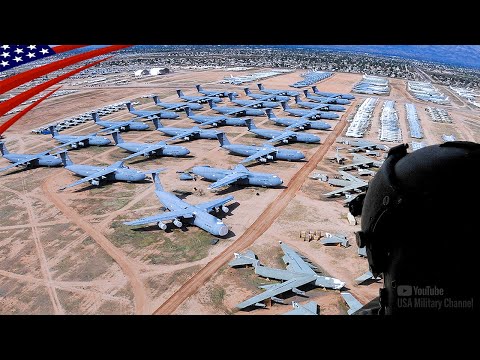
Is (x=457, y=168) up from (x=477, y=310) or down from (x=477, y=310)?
up

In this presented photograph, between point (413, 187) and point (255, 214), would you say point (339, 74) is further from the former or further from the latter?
point (413, 187)

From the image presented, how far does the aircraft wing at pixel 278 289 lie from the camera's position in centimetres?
2777

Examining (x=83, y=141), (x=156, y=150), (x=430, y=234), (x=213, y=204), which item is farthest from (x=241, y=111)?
(x=430, y=234)

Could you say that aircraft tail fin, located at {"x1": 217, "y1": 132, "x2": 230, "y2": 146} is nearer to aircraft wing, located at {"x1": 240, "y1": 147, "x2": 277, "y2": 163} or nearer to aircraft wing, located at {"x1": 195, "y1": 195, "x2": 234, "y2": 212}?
aircraft wing, located at {"x1": 240, "y1": 147, "x2": 277, "y2": 163}

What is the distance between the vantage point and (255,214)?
42281mm

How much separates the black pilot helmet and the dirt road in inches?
1011

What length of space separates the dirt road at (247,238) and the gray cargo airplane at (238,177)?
255cm

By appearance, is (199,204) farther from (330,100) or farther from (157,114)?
(330,100)

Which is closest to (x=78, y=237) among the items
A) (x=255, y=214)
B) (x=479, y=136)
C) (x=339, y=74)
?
(x=255, y=214)

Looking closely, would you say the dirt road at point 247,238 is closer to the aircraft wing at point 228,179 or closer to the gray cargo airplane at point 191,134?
the aircraft wing at point 228,179

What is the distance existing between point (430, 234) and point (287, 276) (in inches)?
1096

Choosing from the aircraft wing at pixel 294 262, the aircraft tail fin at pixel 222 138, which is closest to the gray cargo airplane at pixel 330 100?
the aircraft tail fin at pixel 222 138

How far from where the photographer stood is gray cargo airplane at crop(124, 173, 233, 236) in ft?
122
